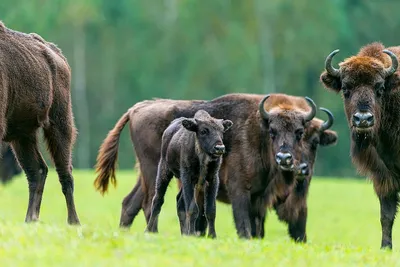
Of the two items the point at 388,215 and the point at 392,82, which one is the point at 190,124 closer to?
the point at 392,82

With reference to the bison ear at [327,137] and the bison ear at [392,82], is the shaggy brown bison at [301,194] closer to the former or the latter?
the bison ear at [327,137]

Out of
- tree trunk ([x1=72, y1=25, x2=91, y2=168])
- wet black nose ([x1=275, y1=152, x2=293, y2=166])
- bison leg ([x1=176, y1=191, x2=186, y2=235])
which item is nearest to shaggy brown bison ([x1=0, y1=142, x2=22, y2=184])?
bison leg ([x1=176, y1=191, x2=186, y2=235])

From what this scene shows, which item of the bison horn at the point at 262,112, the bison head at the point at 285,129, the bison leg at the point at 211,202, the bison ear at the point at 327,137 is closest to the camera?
the bison leg at the point at 211,202

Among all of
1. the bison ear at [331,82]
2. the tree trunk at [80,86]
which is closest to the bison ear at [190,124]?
the bison ear at [331,82]

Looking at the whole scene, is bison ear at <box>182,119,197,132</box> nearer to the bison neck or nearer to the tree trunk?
the bison neck

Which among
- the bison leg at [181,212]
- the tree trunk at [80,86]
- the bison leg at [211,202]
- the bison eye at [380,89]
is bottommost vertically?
the tree trunk at [80,86]

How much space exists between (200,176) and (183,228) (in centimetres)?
80

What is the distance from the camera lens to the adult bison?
12688 mm

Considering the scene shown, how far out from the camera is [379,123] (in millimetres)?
12812

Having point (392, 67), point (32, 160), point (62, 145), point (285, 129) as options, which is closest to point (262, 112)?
point (285, 129)

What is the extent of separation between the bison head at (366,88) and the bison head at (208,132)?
1693 mm

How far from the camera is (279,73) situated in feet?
180

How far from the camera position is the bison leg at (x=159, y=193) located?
12.8 meters

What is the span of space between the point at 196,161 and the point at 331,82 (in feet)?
7.69
